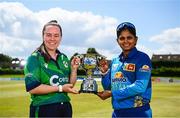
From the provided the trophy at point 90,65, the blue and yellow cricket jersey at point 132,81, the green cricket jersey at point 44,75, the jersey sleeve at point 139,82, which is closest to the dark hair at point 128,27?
the blue and yellow cricket jersey at point 132,81

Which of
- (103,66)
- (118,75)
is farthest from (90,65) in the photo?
(118,75)

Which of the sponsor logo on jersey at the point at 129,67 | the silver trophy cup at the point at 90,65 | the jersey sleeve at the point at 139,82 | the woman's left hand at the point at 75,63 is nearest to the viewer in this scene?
the jersey sleeve at the point at 139,82

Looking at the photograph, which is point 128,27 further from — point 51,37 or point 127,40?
point 51,37

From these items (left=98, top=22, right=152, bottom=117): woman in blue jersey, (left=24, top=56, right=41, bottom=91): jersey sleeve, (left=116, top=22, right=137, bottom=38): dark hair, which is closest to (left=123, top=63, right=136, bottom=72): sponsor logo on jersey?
(left=98, top=22, right=152, bottom=117): woman in blue jersey

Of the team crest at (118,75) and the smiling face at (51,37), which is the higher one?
the smiling face at (51,37)

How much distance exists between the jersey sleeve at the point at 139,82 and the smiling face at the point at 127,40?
0.69 feet

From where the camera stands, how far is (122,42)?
457cm

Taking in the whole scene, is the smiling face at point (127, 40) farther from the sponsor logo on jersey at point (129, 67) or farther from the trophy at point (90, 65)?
the trophy at point (90, 65)

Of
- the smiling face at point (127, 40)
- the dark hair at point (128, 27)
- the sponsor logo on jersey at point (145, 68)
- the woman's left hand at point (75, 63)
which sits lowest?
the sponsor logo on jersey at point (145, 68)

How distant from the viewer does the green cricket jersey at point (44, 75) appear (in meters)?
4.45

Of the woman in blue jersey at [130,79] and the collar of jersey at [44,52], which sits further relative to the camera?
the collar of jersey at [44,52]

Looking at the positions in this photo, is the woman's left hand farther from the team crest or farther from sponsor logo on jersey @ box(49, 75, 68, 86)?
the team crest

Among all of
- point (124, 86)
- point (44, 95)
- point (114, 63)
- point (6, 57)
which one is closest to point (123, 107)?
point (124, 86)

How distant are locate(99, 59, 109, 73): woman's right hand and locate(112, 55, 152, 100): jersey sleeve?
0.53 meters
